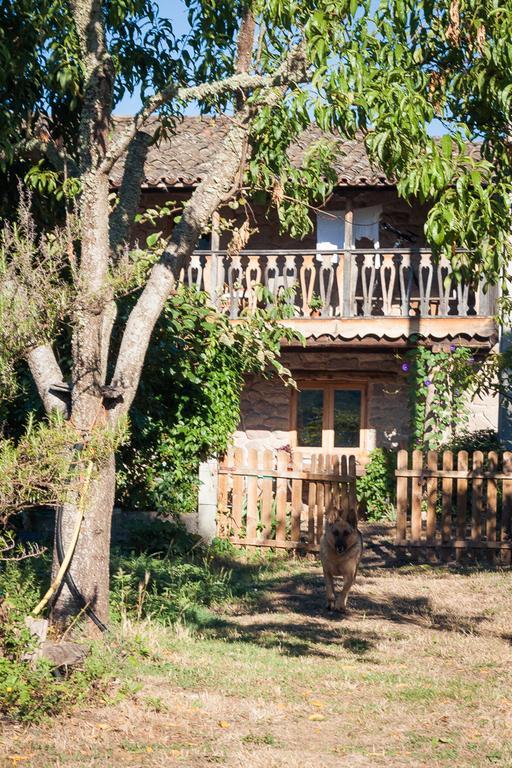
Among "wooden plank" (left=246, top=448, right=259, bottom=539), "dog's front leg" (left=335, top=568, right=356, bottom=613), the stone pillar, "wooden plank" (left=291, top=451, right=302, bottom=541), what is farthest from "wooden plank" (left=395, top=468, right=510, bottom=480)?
"dog's front leg" (left=335, top=568, right=356, bottom=613)

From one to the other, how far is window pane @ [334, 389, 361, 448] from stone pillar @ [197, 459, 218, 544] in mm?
5380

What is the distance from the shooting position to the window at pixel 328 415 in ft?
55.1

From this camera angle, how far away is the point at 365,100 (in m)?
6.43

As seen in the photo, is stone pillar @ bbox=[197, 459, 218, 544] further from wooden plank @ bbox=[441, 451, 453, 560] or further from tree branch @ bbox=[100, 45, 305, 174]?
tree branch @ bbox=[100, 45, 305, 174]

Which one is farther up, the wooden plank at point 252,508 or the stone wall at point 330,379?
the stone wall at point 330,379

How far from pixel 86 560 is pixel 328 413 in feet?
33.8

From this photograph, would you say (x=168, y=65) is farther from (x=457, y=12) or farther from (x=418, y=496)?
(x=418, y=496)

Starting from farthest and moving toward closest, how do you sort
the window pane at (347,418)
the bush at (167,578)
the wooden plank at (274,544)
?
the window pane at (347,418)
the wooden plank at (274,544)
the bush at (167,578)

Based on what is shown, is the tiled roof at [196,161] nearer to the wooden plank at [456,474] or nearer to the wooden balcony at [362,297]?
the wooden balcony at [362,297]

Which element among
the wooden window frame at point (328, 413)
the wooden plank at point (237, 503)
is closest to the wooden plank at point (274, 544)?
the wooden plank at point (237, 503)

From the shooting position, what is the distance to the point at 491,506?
1159cm

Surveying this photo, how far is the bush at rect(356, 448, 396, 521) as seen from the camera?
15.4 m

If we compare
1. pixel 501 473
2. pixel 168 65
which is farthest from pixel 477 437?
pixel 168 65

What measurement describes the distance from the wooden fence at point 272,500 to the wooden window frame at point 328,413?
4.35 meters
